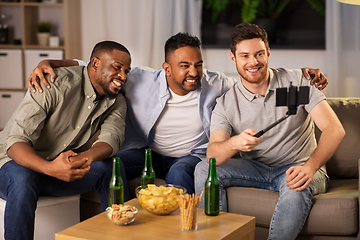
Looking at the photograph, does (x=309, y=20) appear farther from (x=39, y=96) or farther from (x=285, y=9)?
(x=39, y=96)

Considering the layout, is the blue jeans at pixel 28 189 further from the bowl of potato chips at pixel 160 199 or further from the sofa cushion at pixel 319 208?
the sofa cushion at pixel 319 208

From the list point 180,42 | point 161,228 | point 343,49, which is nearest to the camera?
point 161,228

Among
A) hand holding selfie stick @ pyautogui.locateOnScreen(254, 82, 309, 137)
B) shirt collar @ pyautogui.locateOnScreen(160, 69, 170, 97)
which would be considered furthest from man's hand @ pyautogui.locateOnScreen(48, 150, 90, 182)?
hand holding selfie stick @ pyautogui.locateOnScreen(254, 82, 309, 137)

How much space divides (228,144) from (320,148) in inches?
16.5

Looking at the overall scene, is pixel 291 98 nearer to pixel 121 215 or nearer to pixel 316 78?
pixel 316 78

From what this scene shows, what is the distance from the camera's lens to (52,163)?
1771mm

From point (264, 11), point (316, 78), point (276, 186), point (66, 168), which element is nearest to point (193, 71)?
point (316, 78)

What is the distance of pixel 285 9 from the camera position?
12.6ft

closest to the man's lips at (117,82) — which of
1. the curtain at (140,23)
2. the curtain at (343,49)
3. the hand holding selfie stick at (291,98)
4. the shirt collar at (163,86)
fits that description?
the shirt collar at (163,86)

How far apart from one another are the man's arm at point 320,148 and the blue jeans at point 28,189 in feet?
2.85

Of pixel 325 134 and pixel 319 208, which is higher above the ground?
pixel 325 134

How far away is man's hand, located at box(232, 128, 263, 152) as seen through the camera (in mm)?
1669

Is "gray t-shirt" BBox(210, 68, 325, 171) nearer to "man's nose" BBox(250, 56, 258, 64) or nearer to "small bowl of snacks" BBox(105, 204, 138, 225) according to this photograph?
"man's nose" BBox(250, 56, 258, 64)

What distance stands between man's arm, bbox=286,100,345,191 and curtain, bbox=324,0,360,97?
177 cm
